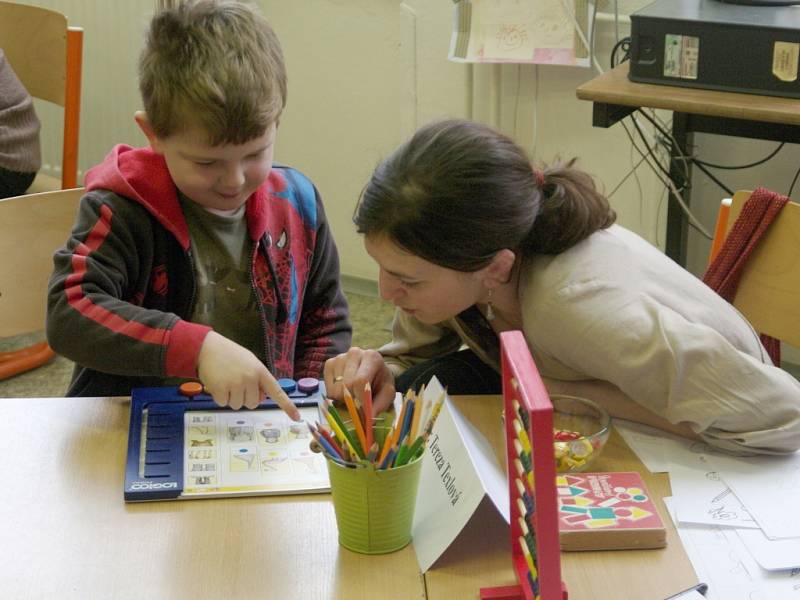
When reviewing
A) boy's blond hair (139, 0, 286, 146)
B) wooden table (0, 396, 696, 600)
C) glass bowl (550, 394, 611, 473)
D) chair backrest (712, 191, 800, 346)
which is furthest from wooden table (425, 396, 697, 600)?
boy's blond hair (139, 0, 286, 146)

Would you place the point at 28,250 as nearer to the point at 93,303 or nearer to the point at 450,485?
the point at 93,303

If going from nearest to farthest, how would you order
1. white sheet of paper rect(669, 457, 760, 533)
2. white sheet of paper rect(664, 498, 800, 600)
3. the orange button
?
white sheet of paper rect(664, 498, 800, 600) < white sheet of paper rect(669, 457, 760, 533) < the orange button

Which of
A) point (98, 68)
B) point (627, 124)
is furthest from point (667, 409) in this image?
point (98, 68)

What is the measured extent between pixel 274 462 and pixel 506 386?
33cm

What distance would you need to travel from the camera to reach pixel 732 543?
1021 millimetres

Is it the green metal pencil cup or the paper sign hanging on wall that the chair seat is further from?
the green metal pencil cup

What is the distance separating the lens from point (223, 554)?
101 cm

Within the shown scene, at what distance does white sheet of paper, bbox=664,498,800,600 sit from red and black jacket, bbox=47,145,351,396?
586 millimetres

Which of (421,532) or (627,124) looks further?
(627,124)

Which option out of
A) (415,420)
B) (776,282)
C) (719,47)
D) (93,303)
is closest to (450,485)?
(415,420)

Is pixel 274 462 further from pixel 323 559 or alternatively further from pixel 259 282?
pixel 259 282

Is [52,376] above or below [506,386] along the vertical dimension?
below

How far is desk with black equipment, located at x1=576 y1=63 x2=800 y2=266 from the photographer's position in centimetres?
202

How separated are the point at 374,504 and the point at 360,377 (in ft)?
Result: 1.00
